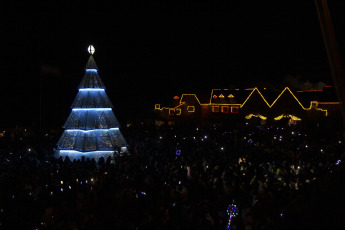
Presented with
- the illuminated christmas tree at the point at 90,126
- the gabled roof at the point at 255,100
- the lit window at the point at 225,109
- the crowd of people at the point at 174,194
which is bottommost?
the crowd of people at the point at 174,194

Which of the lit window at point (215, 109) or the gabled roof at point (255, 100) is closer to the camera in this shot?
the gabled roof at point (255, 100)

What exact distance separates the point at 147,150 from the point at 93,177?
5.58 m

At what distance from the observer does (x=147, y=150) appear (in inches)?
605

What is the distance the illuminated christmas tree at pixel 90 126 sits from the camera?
14.0 m

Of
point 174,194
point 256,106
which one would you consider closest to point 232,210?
point 174,194

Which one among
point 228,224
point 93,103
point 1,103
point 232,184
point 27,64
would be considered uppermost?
point 27,64

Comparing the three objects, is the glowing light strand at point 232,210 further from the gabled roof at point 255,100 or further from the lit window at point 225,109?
the lit window at point 225,109

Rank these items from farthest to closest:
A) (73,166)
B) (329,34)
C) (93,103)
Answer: (93,103) → (73,166) → (329,34)

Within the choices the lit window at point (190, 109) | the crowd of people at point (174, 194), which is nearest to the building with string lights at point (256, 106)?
the lit window at point (190, 109)

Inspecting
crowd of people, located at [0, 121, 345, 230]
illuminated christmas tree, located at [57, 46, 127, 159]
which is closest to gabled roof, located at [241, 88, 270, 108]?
crowd of people, located at [0, 121, 345, 230]

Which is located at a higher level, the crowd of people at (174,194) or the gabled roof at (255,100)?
the gabled roof at (255,100)

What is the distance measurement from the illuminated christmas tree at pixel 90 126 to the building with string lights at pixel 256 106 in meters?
24.8

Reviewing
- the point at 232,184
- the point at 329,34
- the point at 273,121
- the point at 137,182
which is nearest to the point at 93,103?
the point at 137,182

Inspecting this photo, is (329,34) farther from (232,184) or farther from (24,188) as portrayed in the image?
(24,188)
